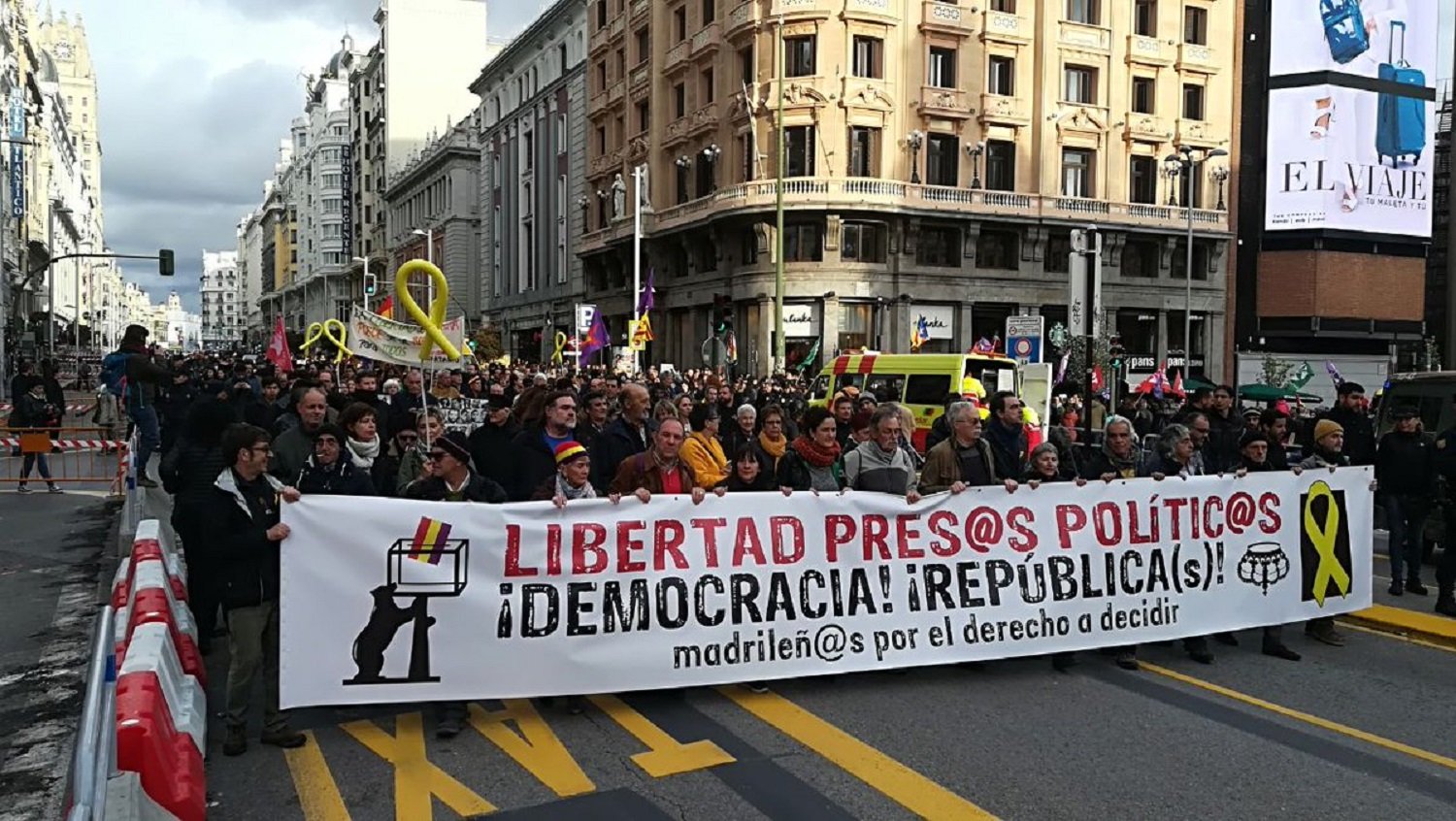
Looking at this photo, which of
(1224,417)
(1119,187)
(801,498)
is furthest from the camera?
(1119,187)

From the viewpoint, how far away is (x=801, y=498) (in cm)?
640

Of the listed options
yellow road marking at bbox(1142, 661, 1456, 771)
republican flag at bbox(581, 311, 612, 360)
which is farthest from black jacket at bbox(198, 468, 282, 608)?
republican flag at bbox(581, 311, 612, 360)

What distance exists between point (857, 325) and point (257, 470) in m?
34.7

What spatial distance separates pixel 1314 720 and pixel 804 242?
111 ft

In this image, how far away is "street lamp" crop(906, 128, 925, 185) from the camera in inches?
1540

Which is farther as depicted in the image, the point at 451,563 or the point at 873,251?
the point at 873,251

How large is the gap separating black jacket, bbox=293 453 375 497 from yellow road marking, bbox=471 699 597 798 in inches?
56.9

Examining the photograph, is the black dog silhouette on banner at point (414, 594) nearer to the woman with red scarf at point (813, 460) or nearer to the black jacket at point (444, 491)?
the black jacket at point (444, 491)

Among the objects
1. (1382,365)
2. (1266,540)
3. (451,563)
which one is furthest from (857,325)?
(451,563)

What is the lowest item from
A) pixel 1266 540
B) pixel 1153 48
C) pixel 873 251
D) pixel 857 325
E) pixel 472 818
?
pixel 472 818

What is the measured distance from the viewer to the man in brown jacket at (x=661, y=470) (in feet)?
21.4

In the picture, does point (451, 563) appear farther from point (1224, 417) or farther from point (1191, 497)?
A: point (1224, 417)

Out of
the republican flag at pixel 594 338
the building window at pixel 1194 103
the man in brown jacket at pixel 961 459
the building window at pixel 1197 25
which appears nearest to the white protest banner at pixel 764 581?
the man in brown jacket at pixel 961 459

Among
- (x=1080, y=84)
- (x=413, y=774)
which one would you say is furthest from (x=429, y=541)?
(x=1080, y=84)
